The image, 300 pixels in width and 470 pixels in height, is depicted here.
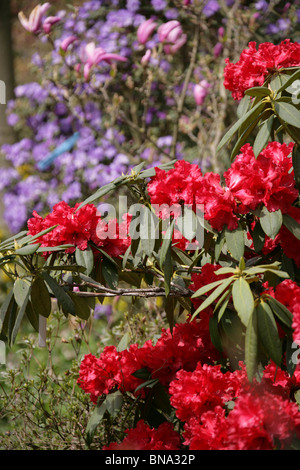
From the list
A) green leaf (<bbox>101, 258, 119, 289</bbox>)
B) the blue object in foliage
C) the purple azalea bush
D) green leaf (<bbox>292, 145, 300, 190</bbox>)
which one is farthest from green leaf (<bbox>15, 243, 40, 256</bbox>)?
the blue object in foliage

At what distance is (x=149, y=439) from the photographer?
1.36 m

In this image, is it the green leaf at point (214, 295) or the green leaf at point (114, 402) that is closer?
the green leaf at point (214, 295)

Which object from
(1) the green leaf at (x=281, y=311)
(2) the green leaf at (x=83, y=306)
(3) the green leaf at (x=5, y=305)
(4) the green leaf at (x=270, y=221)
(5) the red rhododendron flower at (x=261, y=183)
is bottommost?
(2) the green leaf at (x=83, y=306)

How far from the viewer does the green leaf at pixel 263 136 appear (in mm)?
1238

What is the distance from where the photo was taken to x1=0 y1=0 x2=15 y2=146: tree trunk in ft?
15.3

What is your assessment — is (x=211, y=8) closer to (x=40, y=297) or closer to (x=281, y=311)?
(x=40, y=297)

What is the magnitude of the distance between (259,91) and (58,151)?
301 cm

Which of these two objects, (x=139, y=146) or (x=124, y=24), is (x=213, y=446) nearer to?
(x=139, y=146)

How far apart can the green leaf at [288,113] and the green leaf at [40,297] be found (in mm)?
640

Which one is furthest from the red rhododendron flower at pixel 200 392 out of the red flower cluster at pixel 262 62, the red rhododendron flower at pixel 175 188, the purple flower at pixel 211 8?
the purple flower at pixel 211 8

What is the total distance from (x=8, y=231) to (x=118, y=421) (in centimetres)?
282

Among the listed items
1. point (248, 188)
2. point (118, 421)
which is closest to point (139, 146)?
point (118, 421)

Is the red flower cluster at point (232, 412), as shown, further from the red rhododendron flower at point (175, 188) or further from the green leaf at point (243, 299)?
the red rhododendron flower at point (175, 188)

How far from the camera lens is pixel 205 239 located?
132cm
